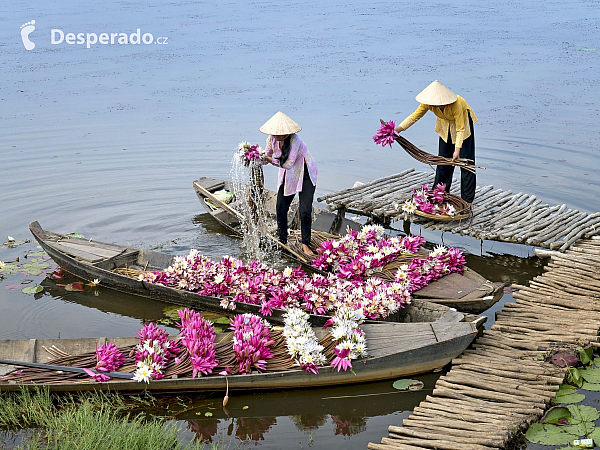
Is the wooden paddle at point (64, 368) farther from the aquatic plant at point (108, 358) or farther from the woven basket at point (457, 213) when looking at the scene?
the woven basket at point (457, 213)

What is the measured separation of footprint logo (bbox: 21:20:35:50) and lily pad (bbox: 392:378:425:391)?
1824cm

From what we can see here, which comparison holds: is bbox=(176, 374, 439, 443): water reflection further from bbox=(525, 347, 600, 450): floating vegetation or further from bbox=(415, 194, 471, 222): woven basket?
bbox=(415, 194, 471, 222): woven basket

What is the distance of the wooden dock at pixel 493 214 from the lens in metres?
7.10

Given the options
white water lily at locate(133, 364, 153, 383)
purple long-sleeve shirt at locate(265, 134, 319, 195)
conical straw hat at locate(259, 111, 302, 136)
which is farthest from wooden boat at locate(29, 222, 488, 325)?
conical straw hat at locate(259, 111, 302, 136)

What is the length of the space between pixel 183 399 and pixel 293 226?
333 cm

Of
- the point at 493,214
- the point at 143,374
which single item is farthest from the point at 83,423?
the point at 493,214

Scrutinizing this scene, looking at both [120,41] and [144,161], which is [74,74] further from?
[144,161]

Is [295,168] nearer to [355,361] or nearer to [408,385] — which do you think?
[355,361]

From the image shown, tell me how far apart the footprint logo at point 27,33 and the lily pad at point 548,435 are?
19.2m

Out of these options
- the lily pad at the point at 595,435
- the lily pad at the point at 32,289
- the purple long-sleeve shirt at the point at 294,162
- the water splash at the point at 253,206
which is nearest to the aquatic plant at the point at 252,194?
the water splash at the point at 253,206

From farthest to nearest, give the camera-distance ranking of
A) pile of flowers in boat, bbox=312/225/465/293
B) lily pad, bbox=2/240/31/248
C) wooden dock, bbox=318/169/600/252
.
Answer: lily pad, bbox=2/240/31/248 → wooden dock, bbox=318/169/600/252 → pile of flowers in boat, bbox=312/225/465/293

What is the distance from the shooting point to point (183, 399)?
16.4 ft

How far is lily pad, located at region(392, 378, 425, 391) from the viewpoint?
5.10 m

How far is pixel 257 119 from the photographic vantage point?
1305cm
